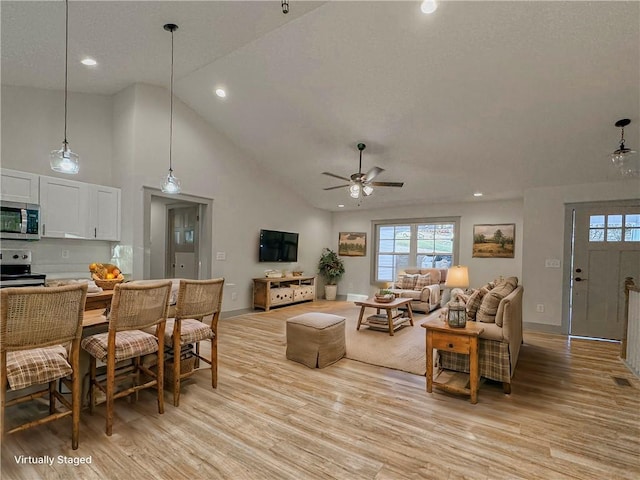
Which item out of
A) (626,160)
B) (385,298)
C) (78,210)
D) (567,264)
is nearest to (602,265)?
(567,264)

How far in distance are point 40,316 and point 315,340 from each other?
2.46 m

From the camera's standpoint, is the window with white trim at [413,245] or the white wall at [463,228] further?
the window with white trim at [413,245]

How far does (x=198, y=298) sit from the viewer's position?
9.06 feet

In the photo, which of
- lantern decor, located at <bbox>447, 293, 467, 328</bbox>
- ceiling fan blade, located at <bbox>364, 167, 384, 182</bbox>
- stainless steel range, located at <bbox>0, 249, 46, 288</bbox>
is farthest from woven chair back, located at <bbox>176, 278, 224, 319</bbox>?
ceiling fan blade, located at <bbox>364, 167, 384, 182</bbox>

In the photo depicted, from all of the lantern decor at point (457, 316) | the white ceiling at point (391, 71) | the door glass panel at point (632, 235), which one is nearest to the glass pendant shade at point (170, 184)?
the white ceiling at point (391, 71)

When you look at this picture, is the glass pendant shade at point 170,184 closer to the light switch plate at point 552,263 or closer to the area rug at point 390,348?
the area rug at point 390,348

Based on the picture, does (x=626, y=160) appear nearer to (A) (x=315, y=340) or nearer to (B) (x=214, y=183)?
(A) (x=315, y=340)

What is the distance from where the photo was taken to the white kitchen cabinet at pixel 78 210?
404 centimetres

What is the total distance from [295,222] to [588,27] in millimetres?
6113

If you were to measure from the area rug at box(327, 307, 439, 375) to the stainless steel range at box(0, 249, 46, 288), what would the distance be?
3917 mm

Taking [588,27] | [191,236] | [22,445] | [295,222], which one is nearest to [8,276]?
[22,445]

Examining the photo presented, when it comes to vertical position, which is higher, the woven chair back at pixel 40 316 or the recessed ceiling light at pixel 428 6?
the recessed ceiling light at pixel 428 6

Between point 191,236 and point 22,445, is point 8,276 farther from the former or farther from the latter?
point 191,236

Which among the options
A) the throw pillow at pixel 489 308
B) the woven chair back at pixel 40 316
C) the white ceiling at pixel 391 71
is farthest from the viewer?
the throw pillow at pixel 489 308
